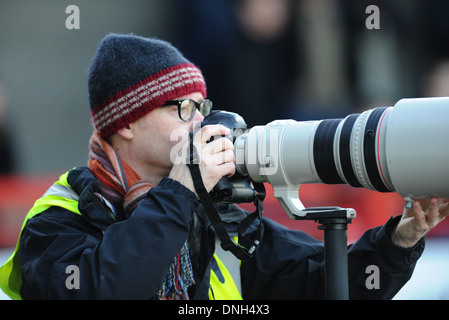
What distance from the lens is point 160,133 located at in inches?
80.3

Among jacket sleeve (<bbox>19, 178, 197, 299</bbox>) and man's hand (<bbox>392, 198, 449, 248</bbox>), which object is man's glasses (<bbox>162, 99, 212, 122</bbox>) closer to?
jacket sleeve (<bbox>19, 178, 197, 299</bbox>)

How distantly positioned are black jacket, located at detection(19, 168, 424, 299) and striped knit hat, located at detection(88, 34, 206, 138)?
197 millimetres

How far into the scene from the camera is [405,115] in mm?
1613

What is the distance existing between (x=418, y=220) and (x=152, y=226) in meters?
0.64

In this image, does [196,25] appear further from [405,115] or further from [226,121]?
[405,115]

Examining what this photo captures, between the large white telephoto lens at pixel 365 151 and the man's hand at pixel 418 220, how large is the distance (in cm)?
6

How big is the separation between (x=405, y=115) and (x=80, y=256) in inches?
32.2

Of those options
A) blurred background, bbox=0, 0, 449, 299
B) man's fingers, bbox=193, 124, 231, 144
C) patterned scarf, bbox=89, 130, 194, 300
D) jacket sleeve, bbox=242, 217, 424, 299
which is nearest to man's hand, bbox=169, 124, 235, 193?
man's fingers, bbox=193, 124, 231, 144

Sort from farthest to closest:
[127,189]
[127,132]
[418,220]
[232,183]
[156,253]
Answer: [127,132]
[127,189]
[232,183]
[418,220]
[156,253]

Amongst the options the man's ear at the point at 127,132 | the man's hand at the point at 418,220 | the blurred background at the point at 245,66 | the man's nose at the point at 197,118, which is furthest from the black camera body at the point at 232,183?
the blurred background at the point at 245,66

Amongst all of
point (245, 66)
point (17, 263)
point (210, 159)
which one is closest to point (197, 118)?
point (210, 159)

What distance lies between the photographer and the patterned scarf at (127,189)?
1.87m

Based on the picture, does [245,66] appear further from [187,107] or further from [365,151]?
[365,151]

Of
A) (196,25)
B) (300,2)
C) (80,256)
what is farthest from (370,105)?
(80,256)
